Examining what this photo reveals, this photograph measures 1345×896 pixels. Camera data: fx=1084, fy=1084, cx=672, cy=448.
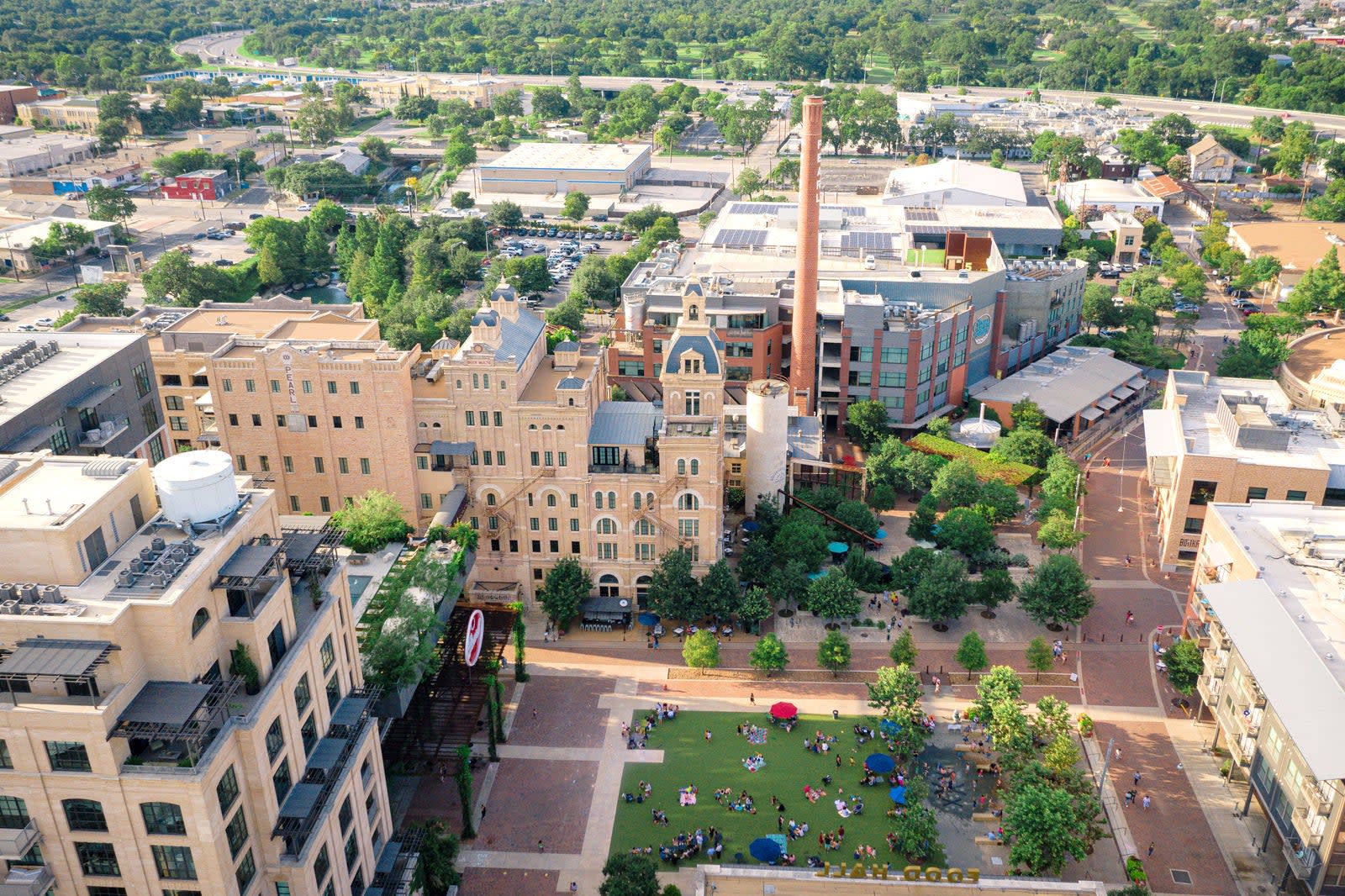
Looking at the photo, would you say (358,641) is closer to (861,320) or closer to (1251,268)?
(861,320)

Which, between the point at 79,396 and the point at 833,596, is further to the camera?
the point at 833,596

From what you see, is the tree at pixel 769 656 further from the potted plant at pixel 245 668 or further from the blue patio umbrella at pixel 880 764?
the potted plant at pixel 245 668

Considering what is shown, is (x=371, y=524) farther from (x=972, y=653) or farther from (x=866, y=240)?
(x=866, y=240)

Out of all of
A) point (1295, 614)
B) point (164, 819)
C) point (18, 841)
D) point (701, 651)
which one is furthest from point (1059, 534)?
point (18, 841)

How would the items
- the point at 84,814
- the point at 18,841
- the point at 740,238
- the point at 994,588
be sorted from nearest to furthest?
the point at 18,841
the point at 84,814
the point at 994,588
the point at 740,238

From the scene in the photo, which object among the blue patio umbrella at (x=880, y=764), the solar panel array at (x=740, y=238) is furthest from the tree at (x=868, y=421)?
the blue patio umbrella at (x=880, y=764)
